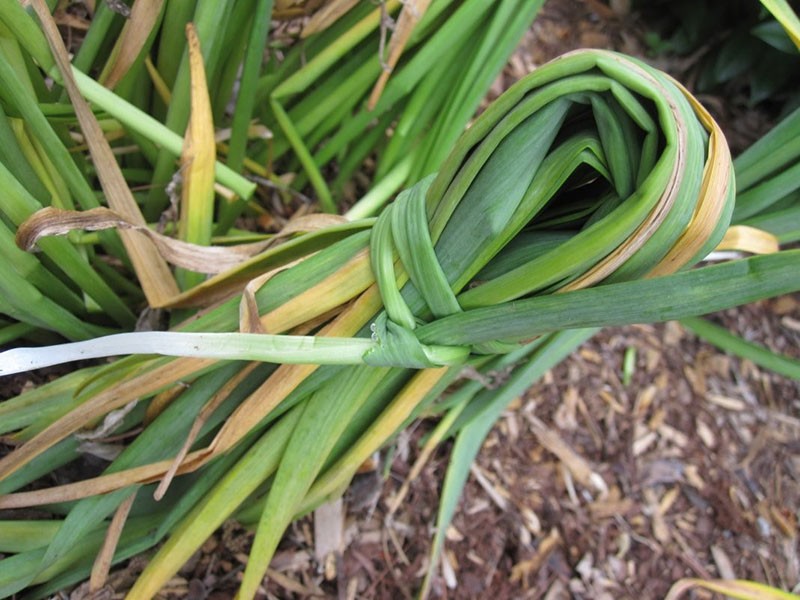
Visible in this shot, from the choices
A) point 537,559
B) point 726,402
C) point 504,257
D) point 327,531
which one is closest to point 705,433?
point 726,402

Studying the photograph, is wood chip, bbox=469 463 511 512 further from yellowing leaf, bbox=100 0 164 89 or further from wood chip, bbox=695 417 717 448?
yellowing leaf, bbox=100 0 164 89

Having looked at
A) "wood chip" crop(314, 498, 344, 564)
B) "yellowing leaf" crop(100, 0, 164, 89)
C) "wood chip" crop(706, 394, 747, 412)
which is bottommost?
"wood chip" crop(706, 394, 747, 412)

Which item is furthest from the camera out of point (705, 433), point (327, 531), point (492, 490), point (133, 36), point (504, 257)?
point (705, 433)

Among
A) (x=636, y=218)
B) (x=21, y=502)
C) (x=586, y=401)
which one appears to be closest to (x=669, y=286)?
(x=636, y=218)

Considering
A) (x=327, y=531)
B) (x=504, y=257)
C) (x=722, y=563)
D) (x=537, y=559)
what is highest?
(x=504, y=257)

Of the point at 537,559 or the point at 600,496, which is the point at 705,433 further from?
the point at 537,559

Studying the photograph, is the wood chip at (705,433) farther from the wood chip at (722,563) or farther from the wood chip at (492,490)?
the wood chip at (492,490)

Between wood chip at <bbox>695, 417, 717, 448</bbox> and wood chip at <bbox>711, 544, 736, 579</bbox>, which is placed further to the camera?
wood chip at <bbox>695, 417, 717, 448</bbox>

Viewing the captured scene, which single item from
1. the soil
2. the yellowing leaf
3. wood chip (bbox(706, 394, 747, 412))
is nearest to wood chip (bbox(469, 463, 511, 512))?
the soil

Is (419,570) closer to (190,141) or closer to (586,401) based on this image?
(586,401)
